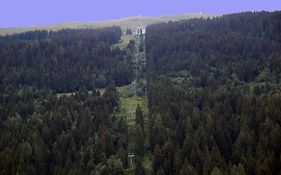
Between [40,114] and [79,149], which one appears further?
[40,114]

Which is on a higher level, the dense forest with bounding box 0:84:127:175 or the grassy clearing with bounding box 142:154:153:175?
the dense forest with bounding box 0:84:127:175

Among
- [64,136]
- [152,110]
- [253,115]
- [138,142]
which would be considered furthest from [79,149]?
[253,115]

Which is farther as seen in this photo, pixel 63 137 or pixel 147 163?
pixel 63 137

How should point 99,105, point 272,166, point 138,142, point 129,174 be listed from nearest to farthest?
1. point 272,166
2. point 129,174
3. point 138,142
4. point 99,105

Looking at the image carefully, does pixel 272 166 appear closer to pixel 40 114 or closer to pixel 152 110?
pixel 152 110

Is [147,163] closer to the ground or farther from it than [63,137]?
closer to the ground

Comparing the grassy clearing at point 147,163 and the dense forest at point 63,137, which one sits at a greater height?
the dense forest at point 63,137

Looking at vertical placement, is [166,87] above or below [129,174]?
above

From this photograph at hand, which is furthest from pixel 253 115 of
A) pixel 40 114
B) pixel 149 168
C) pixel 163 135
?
→ pixel 40 114

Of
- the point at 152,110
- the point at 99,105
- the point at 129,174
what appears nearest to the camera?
the point at 129,174
